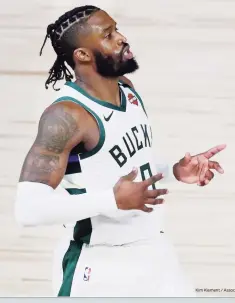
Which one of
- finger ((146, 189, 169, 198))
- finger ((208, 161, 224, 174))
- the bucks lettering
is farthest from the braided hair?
finger ((208, 161, 224, 174))

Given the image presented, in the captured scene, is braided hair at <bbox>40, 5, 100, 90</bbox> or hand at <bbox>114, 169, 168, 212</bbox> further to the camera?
braided hair at <bbox>40, 5, 100, 90</bbox>

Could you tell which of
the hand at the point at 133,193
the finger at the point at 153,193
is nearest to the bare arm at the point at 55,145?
the hand at the point at 133,193

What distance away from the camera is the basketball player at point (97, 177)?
2783 millimetres

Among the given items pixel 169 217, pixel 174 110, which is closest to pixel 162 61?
pixel 174 110

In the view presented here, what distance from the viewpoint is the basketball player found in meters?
2.78

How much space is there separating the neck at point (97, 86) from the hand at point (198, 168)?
358 millimetres

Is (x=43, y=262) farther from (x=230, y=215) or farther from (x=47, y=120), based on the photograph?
(x=230, y=215)

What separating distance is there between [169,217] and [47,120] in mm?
618

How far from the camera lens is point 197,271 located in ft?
9.89

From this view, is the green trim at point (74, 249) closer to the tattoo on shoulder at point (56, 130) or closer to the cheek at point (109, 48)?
the tattoo on shoulder at point (56, 130)

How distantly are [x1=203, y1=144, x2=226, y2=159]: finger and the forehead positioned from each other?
2.06 feet

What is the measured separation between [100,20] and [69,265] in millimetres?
945

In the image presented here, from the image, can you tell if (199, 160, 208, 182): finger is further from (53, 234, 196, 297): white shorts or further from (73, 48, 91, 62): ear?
(73, 48, 91, 62): ear

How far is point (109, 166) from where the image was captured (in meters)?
2.85
